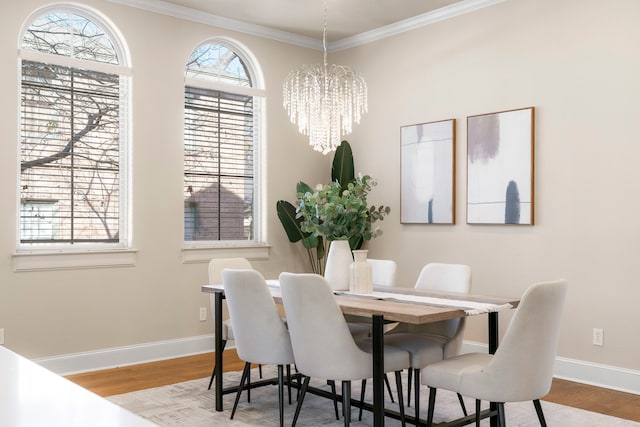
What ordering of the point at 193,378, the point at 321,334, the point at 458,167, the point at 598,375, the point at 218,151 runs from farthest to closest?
the point at 218,151, the point at 458,167, the point at 193,378, the point at 598,375, the point at 321,334

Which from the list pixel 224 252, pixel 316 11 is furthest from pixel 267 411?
pixel 316 11

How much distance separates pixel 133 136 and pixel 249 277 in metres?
2.21

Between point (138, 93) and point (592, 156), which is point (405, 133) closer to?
point (592, 156)

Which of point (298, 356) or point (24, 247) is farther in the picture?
point (24, 247)

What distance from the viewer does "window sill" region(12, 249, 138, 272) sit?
4.41 meters

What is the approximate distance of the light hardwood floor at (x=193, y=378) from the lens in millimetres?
3795

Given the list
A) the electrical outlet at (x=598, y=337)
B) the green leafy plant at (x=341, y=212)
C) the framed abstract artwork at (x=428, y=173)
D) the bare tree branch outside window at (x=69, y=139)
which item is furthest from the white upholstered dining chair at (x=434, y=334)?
the bare tree branch outside window at (x=69, y=139)

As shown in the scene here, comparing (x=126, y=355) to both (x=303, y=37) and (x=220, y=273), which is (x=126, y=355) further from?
(x=303, y=37)

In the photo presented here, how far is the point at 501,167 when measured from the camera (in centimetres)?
477

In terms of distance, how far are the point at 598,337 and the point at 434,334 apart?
137 centimetres

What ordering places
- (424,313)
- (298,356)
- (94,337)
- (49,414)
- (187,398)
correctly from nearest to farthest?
1. (49,414)
2. (424,313)
3. (298,356)
4. (187,398)
5. (94,337)

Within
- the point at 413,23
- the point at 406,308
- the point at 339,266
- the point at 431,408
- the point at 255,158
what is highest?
the point at 413,23

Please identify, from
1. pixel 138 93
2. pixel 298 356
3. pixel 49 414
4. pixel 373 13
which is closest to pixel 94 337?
pixel 138 93

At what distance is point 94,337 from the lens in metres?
4.75
